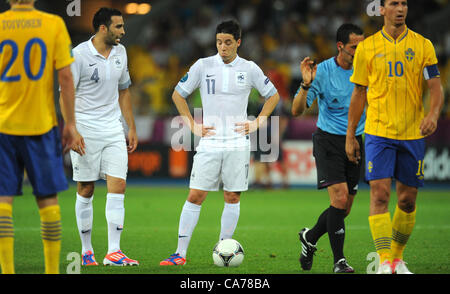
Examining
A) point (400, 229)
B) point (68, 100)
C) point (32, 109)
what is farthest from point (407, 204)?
point (32, 109)

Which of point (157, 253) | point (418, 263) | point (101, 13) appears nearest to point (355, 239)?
point (418, 263)

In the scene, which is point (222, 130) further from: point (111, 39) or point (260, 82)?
point (111, 39)

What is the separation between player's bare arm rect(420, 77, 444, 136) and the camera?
6098mm

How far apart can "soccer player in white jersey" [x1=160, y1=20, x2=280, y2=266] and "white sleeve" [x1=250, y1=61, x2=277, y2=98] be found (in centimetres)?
6

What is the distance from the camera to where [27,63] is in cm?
543

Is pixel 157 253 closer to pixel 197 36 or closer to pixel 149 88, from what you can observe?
pixel 149 88

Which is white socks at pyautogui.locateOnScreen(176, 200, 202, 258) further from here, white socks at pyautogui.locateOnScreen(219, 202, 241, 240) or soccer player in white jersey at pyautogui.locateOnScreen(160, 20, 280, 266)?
white socks at pyautogui.locateOnScreen(219, 202, 241, 240)

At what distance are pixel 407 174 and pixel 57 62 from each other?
10.3 ft

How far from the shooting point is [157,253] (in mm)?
8203

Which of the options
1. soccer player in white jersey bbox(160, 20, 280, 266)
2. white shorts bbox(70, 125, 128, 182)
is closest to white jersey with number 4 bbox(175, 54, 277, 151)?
soccer player in white jersey bbox(160, 20, 280, 266)

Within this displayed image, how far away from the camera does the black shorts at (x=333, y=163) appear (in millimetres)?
7152

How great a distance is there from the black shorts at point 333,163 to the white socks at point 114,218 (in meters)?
2.09

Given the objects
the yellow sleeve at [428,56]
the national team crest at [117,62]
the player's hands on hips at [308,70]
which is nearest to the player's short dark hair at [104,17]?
the national team crest at [117,62]

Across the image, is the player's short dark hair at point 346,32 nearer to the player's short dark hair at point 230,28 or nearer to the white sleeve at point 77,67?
the player's short dark hair at point 230,28
